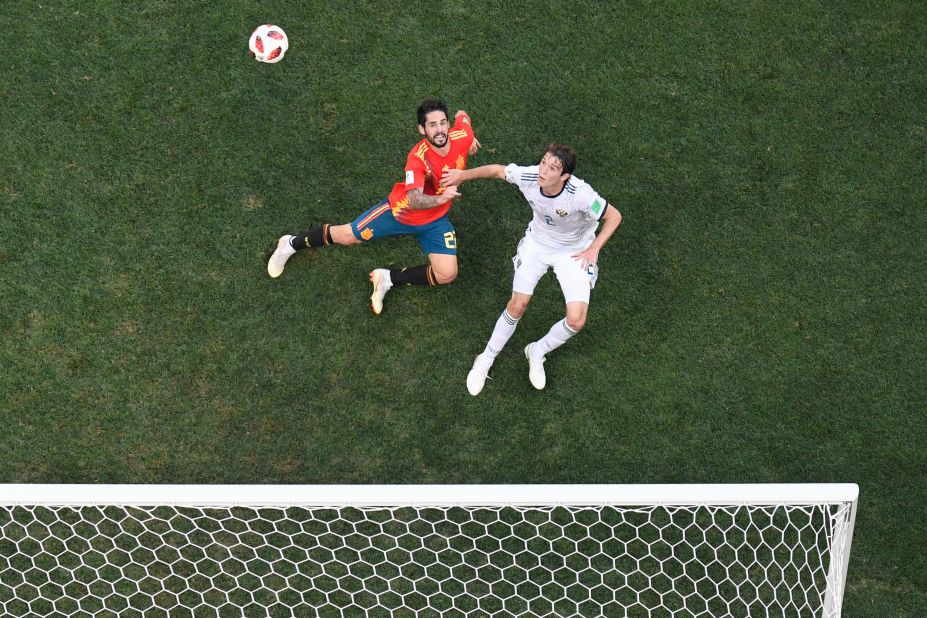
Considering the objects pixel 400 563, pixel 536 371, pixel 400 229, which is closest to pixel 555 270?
pixel 536 371

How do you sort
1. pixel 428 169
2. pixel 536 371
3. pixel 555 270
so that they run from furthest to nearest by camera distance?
pixel 536 371 < pixel 555 270 < pixel 428 169

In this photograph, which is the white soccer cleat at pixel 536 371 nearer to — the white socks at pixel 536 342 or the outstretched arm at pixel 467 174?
the white socks at pixel 536 342

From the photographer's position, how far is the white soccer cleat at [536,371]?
5.59m

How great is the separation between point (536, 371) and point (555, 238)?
93 centimetres

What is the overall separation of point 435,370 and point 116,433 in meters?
2.01

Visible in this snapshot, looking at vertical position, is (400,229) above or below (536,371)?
above

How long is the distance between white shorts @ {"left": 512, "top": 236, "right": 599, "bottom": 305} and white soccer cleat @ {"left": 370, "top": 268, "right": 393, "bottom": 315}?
2.90 feet

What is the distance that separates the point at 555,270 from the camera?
5215mm

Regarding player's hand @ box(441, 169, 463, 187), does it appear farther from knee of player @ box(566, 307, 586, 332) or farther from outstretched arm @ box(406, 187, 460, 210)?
knee of player @ box(566, 307, 586, 332)

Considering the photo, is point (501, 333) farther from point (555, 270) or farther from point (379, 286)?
point (379, 286)

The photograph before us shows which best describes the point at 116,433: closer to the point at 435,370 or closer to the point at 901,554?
the point at 435,370

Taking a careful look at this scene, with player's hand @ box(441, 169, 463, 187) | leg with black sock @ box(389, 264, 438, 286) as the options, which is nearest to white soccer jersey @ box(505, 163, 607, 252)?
player's hand @ box(441, 169, 463, 187)

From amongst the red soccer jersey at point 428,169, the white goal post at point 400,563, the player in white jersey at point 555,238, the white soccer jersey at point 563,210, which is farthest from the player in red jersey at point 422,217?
the white goal post at point 400,563

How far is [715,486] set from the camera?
4.13m
